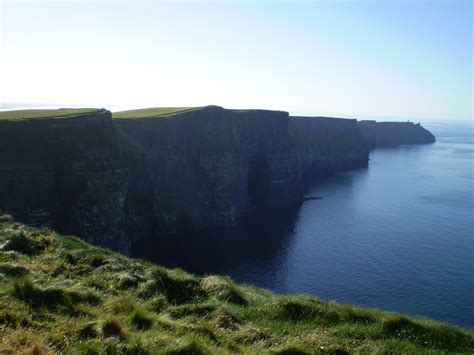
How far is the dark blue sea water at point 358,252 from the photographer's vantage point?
2457 inches

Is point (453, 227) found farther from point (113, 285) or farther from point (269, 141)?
point (113, 285)

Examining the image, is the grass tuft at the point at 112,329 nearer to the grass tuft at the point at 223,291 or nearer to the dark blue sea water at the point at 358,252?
the grass tuft at the point at 223,291

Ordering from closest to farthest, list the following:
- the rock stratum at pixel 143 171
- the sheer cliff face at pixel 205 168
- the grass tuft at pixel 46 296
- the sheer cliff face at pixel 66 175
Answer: the grass tuft at pixel 46 296 < the sheer cliff face at pixel 66 175 < the rock stratum at pixel 143 171 < the sheer cliff face at pixel 205 168

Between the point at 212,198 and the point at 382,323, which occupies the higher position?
the point at 382,323

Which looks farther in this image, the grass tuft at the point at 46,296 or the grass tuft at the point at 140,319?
the grass tuft at the point at 46,296

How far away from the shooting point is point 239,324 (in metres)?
15.7

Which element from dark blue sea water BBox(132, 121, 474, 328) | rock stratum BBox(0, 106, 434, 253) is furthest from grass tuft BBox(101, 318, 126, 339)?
rock stratum BBox(0, 106, 434, 253)

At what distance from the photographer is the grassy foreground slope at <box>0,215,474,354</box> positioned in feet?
39.9

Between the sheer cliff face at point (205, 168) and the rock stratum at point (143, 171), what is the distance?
0.77 feet

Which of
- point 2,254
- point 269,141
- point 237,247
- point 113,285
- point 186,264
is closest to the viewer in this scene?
point 113,285

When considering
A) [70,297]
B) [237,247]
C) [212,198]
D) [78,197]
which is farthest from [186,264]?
[70,297]

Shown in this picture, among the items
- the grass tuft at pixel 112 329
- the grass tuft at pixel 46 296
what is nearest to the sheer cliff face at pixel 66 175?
the grass tuft at pixel 46 296

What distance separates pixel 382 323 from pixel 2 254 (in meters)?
17.3

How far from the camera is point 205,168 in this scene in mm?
103938
